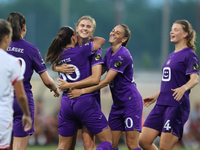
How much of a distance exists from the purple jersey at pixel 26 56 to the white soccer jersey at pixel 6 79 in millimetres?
1098

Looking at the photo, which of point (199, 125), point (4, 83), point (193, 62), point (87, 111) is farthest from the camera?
point (199, 125)

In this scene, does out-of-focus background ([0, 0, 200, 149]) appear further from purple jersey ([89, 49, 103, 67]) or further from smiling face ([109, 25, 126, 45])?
purple jersey ([89, 49, 103, 67])

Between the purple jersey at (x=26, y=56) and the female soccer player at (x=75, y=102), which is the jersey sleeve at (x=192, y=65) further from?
the purple jersey at (x=26, y=56)

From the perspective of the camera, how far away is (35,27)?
71.5 feet

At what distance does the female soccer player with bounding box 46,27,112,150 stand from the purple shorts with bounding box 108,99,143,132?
1.65ft

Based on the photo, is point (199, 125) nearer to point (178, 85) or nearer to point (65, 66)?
point (178, 85)

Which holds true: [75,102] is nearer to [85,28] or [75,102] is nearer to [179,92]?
[85,28]

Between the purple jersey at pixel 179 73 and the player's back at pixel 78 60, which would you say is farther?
the purple jersey at pixel 179 73

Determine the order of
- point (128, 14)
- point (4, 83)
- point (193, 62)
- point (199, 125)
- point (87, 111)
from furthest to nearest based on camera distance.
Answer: point (128, 14) < point (199, 125) < point (193, 62) < point (87, 111) < point (4, 83)

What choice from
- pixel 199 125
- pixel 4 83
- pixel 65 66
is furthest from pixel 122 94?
pixel 199 125

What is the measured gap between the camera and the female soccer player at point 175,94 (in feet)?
17.2

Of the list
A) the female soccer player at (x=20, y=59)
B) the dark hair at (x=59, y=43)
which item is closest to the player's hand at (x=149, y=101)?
the dark hair at (x=59, y=43)

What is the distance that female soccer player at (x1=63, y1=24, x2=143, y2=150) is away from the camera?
17.2ft

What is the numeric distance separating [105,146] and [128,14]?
17592 mm
